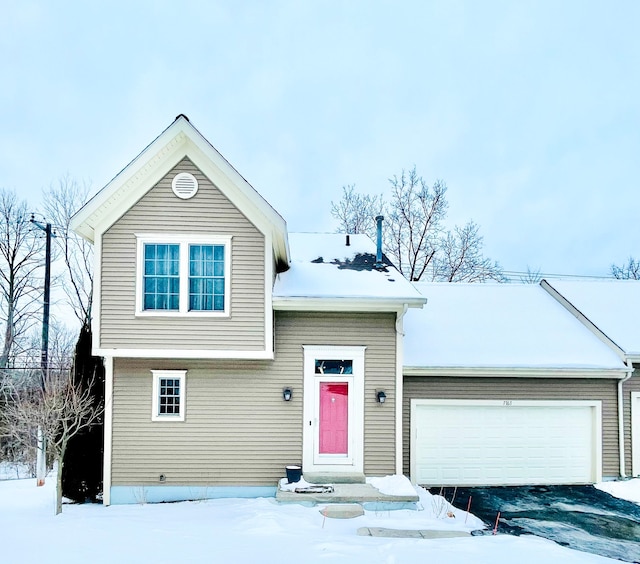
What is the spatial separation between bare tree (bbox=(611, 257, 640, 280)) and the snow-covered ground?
37.9m

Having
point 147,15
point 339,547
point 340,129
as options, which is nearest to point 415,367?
point 339,547

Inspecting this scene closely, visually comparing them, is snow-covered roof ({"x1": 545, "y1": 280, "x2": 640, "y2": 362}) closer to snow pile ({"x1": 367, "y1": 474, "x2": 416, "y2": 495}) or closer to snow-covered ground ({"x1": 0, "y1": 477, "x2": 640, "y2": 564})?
snow pile ({"x1": 367, "y1": 474, "x2": 416, "y2": 495})

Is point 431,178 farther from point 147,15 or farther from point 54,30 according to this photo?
point 54,30

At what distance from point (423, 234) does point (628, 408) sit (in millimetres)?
14891

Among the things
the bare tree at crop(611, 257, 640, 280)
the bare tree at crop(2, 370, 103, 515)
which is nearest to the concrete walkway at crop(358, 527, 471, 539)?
the bare tree at crop(2, 370, 103, 515)

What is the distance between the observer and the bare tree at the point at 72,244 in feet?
69.9

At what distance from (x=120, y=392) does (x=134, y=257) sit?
267cm

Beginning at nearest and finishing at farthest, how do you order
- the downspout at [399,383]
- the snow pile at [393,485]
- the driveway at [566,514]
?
1. the driveway at [566,514]
2. the snow pile at [393,485]
3. the downspout at [399,383]

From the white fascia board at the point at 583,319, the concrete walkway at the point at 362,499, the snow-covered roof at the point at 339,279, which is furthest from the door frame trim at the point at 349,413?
the white fascia board at the point at 583,319

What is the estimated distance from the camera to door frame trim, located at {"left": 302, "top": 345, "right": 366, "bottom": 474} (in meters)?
10.0

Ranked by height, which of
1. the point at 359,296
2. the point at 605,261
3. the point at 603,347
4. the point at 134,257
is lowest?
the point at 603,347

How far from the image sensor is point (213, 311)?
952 cm

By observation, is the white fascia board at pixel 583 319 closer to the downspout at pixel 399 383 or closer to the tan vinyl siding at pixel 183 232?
the downspout at pixel 399 383

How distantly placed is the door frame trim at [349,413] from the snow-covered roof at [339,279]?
0.95 metres
